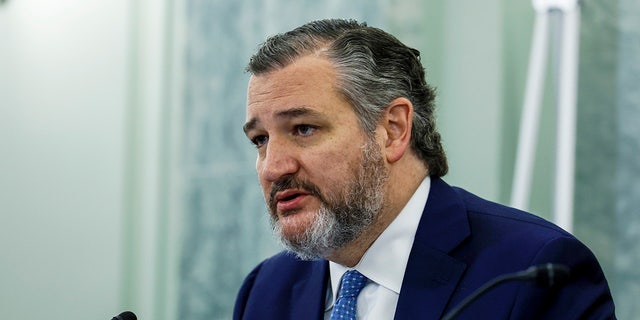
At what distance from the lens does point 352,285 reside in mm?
2215

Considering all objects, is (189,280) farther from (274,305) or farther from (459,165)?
(274,305)

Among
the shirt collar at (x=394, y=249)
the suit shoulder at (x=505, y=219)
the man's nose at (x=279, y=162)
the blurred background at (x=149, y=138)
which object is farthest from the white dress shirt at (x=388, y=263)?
the blurred background at (x=149, y=138)

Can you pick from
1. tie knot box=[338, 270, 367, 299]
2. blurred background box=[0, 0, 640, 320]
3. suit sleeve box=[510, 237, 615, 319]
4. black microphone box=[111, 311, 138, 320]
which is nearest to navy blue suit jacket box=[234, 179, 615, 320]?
Result: suit sleeve box=[510, 237, 615, 319]

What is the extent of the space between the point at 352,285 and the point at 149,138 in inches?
102

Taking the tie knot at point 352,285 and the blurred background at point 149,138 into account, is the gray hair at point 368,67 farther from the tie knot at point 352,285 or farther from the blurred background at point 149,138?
the blurred background at point 149,138

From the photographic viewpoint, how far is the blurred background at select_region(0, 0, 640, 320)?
13.1 feet

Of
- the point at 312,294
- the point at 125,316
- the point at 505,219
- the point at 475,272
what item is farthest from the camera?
the point at 312,294

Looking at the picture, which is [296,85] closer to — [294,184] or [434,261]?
[294,184]

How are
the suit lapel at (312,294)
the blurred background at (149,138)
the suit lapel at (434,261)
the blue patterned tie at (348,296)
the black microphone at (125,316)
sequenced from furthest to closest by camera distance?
the blurred background at (149,138), the suit lapel at (312,294), the blue patterned tie at (348,296), the suit lapel at (434,261), the black microphone at (125,316)

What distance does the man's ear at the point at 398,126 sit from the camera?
2.26 metres

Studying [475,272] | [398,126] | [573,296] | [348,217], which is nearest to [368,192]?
[348,217]

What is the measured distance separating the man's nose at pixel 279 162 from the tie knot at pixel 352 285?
0.25 metres

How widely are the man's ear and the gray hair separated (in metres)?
0.02

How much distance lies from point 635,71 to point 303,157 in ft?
5.76
